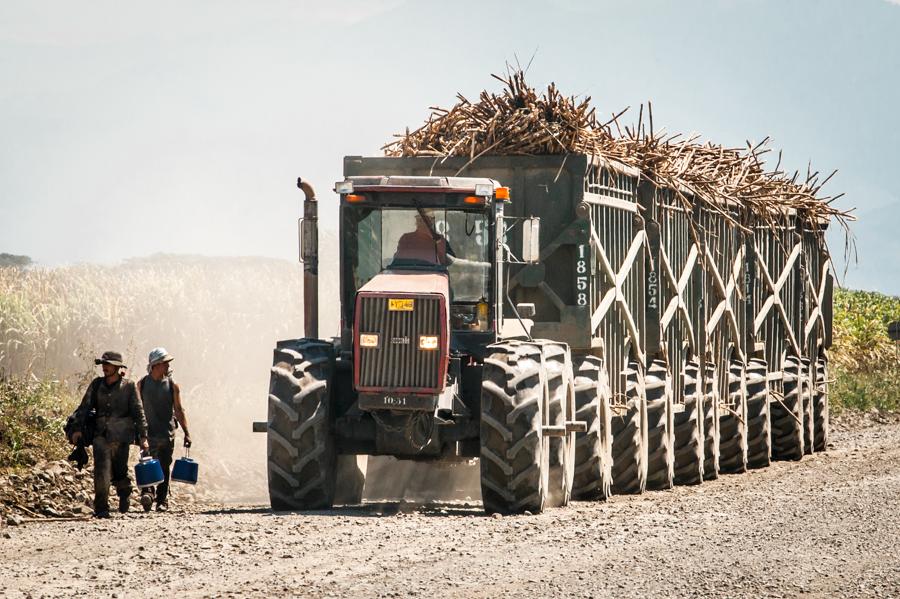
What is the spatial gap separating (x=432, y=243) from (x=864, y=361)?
90.6 feet

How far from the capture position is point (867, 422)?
32438 mm

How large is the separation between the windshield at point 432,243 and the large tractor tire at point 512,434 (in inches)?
34.9

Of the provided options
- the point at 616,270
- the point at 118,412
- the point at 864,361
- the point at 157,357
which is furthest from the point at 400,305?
the point at 864,361

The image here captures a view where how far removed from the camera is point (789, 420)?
25.3m

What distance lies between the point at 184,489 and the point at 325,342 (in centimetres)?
583

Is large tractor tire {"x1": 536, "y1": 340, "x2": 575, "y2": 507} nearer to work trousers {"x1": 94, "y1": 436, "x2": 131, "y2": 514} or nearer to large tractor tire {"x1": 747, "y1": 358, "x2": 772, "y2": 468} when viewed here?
work trousers {"x1": 94, "y1": 436, "x2": 131, "y2": 514}

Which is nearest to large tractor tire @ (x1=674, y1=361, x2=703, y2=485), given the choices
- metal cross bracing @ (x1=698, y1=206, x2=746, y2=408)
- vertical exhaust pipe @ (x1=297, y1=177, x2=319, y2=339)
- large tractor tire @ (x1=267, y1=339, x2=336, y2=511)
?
metal cross bracing @ (x1=698, y1=206, x2=746, y2=408)

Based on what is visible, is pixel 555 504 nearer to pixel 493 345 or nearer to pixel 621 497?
pixel 493 345

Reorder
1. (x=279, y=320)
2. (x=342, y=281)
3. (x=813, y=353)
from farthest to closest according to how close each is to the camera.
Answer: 1. (x=279, y=320)
2. (x=813, y=353)
3. (x=342, y=281)

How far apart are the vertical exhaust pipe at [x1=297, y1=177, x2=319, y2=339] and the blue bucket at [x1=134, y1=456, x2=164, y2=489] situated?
184 cm

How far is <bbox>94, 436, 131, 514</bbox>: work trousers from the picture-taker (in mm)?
14484

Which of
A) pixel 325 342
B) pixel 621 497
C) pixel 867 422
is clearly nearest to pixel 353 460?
pixel 325 342

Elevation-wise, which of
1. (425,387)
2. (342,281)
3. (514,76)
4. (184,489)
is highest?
(514,76)

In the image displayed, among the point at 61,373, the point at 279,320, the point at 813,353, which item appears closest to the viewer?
the point at 61,373
